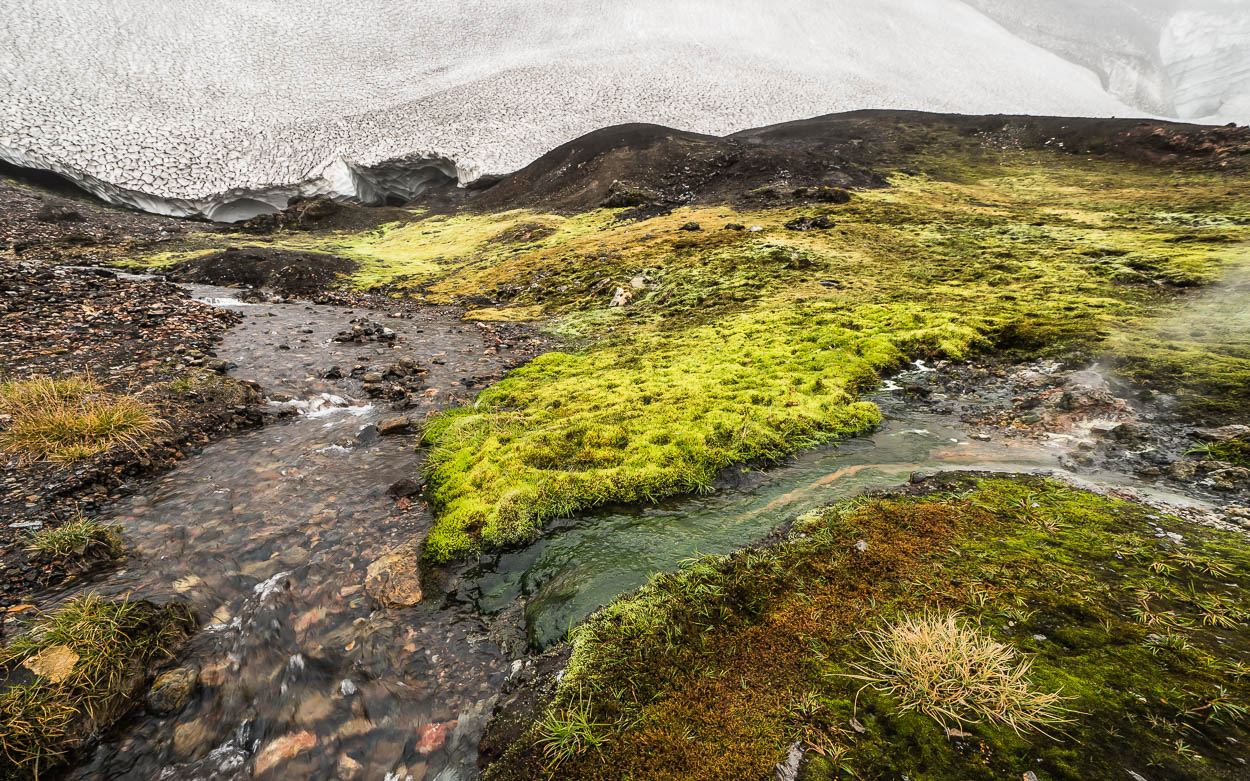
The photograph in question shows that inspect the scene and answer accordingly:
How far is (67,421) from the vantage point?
9.16 metres

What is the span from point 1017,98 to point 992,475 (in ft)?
451

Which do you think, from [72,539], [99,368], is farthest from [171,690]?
[99,368]

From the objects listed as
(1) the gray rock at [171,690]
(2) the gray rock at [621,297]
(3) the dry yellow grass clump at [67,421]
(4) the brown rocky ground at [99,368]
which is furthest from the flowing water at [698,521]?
(2) the gray rock at [621,297]

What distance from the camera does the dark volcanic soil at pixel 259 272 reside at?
27.4m

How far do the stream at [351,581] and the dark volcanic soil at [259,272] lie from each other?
21.7 metres

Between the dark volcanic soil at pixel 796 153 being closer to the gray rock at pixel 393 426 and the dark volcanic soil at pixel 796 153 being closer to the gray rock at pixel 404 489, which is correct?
the gray rock at pixel 393 426

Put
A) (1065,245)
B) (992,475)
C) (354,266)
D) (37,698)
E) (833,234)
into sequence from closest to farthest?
(37,698) < (992,475) < (1065,245) < (833,234) < (354,266)

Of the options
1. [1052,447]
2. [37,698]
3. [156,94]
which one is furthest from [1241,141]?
[156,94]

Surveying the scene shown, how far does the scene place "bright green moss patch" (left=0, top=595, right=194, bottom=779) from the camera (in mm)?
4426

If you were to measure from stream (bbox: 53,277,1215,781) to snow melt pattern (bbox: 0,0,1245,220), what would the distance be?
67.6m

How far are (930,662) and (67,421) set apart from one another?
605 inches

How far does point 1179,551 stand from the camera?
17.0ft

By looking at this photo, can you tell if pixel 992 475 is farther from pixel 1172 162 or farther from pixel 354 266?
pixel 1172 162

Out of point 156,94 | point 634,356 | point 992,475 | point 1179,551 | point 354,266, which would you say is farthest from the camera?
point 156,94
